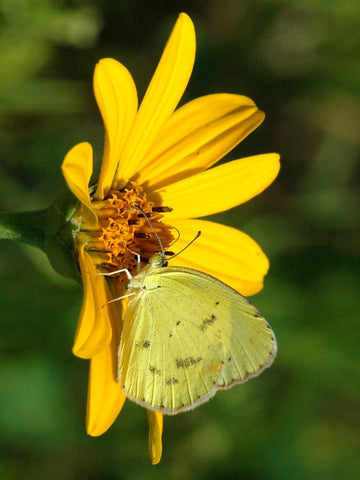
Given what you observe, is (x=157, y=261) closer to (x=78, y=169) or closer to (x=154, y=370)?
(x=154, y=370)

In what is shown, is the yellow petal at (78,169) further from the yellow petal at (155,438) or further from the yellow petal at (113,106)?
the yellow petal at (155,438)

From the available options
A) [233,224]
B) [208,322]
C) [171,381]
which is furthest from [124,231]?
[233,224]

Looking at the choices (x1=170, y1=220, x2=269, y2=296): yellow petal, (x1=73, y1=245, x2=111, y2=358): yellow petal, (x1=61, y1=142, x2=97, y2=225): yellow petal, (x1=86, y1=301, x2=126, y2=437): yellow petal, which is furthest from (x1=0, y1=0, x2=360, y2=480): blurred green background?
(x1=61, y1=142, x2=97, y2=225): yellow petal

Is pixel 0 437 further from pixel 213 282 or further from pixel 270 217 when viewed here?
pixel 270 217

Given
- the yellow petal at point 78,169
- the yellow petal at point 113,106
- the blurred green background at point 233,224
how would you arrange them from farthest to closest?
1. the blurred green background at point 233,224
2. the yellow petal at point 113,106
3. the yellow petal at point 78,169

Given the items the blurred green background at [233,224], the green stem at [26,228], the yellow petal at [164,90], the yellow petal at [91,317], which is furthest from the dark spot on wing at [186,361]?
A: the blurred green background at [233,224]

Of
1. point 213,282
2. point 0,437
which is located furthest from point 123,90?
point 0,437

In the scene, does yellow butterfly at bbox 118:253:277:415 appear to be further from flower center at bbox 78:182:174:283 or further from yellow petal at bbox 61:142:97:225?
yellow petal at bbox 61:142:97:225
